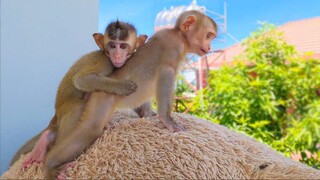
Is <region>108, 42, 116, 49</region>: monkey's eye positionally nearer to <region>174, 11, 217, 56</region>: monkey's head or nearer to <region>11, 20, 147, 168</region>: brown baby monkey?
<region>11, 20, 147, 168</region>: brown baby monkey

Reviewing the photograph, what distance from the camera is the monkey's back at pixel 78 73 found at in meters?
1.52

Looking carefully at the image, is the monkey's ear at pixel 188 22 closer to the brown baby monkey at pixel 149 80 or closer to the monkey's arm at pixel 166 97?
the brown baby monkey at pixel 149 80

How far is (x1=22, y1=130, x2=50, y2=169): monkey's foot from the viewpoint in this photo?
1514 mm

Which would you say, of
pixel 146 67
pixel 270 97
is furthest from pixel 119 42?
pixel 270 97

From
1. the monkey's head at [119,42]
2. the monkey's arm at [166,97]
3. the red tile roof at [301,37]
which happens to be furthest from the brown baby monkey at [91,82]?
the red tile roof at [301,37]

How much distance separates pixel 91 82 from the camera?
4.83 feet

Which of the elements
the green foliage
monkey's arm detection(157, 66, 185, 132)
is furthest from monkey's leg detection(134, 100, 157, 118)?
the green foliage

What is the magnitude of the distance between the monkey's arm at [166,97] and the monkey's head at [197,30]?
179mm

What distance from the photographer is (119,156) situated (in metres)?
1.38

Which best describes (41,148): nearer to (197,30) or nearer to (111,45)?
(111,45)

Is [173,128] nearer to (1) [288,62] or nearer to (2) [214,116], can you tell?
(2) [214,116]

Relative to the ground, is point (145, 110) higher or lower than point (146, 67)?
lower

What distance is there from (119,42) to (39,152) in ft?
1.70

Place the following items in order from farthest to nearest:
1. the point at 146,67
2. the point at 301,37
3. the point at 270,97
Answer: the point at 301,37 → the point at 270,97 → the point at 146,67
